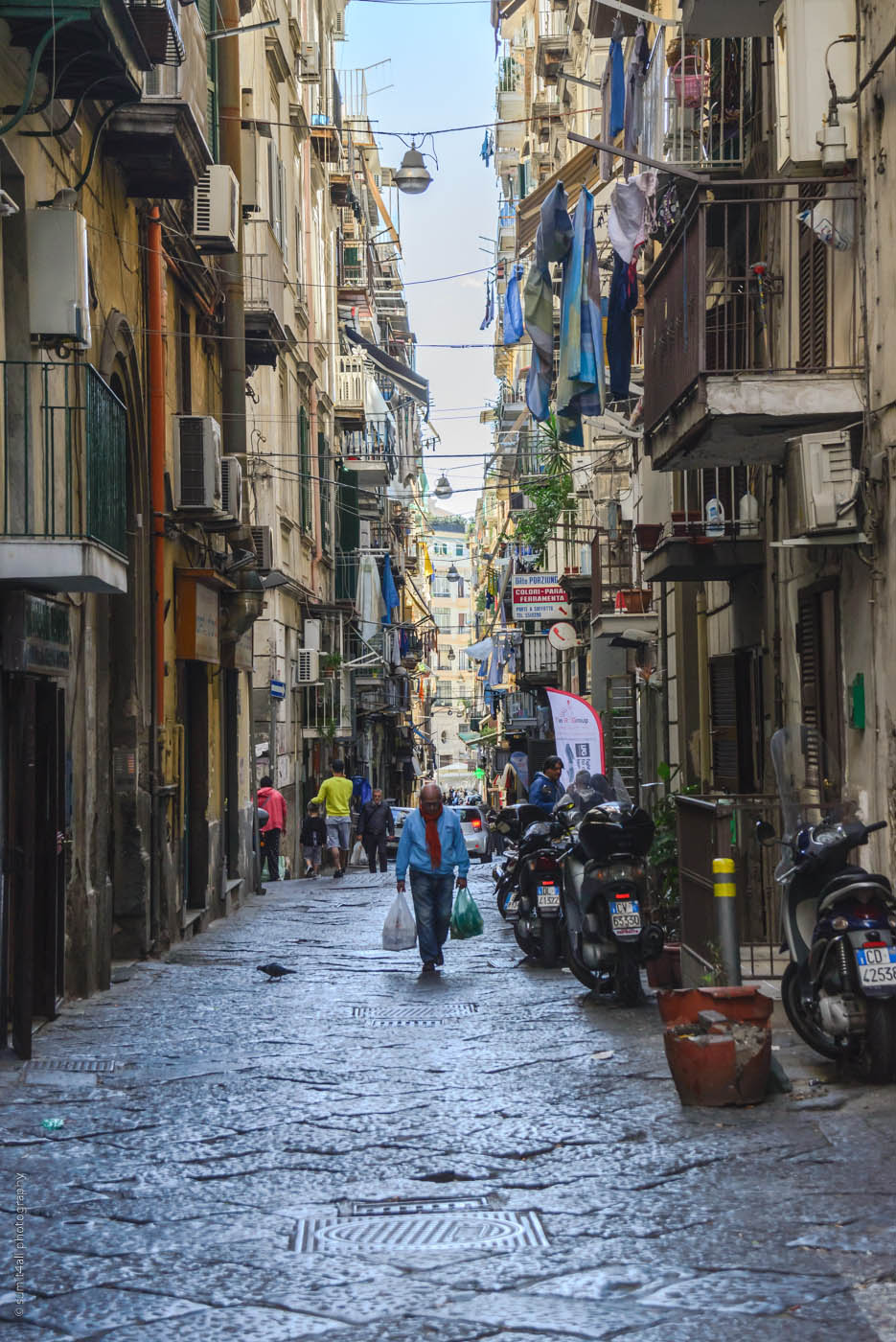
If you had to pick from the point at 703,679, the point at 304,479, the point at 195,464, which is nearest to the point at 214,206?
the point at 195,464

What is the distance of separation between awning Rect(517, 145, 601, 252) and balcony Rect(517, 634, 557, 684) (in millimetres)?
12803

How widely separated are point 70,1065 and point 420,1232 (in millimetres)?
4156

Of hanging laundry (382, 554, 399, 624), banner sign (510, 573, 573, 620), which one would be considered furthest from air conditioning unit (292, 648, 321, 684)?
hanging laundry (382, 554, 399, 624)

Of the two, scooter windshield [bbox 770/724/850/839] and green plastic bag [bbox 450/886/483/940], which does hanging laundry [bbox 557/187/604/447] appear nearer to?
green plastic bag [bbox 450/886/483/940]

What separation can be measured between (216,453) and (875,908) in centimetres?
1070

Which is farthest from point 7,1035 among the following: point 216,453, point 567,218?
point 567,218

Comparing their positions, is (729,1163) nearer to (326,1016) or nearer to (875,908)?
(875,908)

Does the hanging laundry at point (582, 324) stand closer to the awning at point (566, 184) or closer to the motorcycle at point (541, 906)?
the motorcycle at point (541, 906)

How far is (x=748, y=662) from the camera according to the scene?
16.4 meters

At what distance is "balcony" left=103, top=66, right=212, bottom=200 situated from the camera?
13.4 meters

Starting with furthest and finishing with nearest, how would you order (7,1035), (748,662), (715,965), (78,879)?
1. (748,662)
2. (78,879)
3. (7,1035)
4. (715,965)

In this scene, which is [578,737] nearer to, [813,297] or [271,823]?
[813,297]

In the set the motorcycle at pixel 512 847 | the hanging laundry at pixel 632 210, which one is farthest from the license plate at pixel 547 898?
the hanging laundry at pixel 632 210

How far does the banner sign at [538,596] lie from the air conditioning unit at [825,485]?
21.4 m
